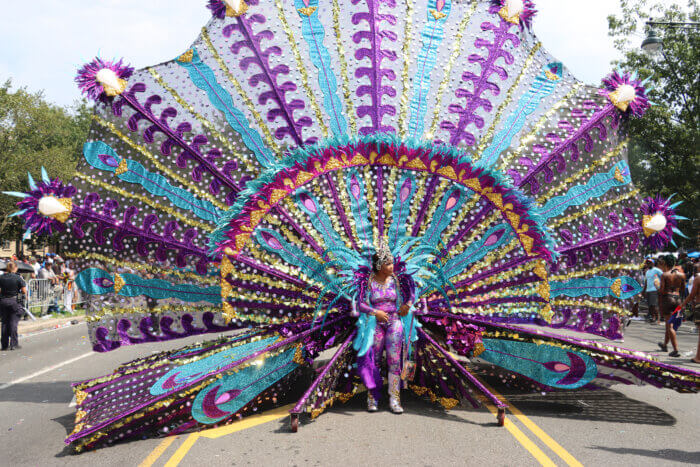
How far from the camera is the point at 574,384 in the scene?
5.66m

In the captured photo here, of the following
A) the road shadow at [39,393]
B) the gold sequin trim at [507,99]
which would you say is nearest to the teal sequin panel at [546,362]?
the gold sequin trim at [507,99]

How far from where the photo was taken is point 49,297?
62.1ft

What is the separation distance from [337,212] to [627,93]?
338cm

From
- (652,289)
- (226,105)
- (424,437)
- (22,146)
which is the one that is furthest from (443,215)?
(22,146)

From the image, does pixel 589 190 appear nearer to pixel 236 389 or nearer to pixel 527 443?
pixel 527 443

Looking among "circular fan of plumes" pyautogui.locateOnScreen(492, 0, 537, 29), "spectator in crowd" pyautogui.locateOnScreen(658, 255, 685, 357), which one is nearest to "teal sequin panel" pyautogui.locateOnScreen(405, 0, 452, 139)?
"circular fan of plumes" pyautogui.locateOnScreen(492, 0, 537, 29)

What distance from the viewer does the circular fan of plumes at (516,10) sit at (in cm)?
625

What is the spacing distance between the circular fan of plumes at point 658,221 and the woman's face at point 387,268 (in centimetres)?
268

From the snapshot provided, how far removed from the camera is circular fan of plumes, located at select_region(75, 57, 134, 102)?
5621mm

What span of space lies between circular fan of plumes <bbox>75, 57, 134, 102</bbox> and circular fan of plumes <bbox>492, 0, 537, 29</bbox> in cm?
395

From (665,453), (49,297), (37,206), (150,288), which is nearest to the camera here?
(665,453)

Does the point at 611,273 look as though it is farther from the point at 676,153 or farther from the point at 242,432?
the point at 676,153

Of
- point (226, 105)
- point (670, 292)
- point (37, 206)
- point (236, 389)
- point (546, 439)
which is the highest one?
point (226, 105)

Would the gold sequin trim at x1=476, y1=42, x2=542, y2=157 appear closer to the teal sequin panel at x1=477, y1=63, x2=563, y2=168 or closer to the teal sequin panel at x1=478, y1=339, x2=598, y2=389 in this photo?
the teal sequin panel at x1=477, y1=63, x2=563, y2=168
